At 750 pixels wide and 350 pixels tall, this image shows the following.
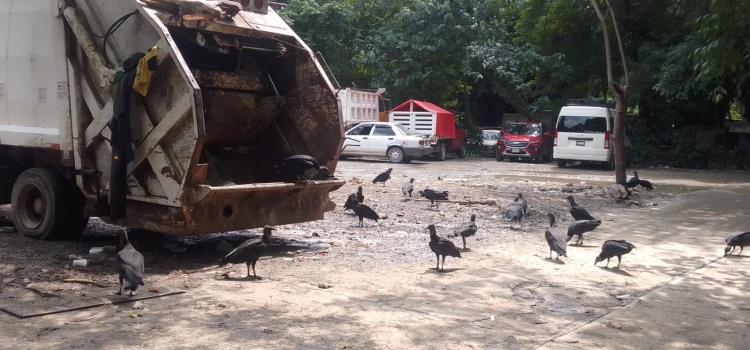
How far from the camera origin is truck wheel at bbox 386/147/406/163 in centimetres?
2534

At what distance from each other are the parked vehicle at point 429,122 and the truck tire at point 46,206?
63.3 ft

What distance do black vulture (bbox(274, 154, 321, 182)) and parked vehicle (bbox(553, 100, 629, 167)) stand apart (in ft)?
59.5

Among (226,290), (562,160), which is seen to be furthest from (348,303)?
(562,160)

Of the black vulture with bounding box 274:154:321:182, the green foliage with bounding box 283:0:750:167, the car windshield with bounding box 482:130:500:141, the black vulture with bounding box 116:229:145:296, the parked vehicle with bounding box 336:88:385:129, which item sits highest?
the green foliage with bounding box 283:0:750:167

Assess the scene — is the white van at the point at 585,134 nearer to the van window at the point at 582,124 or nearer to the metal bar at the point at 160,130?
the van window at the point at 582,124

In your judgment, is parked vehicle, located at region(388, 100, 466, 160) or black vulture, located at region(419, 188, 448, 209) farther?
parked vehicle, located at region(388, 100, 466, 160)

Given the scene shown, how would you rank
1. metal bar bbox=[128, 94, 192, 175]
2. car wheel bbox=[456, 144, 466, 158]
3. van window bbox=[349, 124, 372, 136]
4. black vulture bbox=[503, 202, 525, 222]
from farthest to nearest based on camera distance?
car wheel bbox=[456, 144, 466, 158], van window bbox=[349, 124, 372, 136], black vulture bbox=[503, 202, 525, 222], metal bar bbox=[128, 94, 192, 175]

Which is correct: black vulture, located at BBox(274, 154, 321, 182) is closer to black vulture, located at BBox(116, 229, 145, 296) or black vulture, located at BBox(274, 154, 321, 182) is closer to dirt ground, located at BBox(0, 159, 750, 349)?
dirt ground, located at BBox(0, 159, 750, 349)

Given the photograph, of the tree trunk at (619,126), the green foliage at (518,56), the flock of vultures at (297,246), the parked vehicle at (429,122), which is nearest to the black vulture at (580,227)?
the flock of vultures at (297,246)

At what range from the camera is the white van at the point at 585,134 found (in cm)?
2450

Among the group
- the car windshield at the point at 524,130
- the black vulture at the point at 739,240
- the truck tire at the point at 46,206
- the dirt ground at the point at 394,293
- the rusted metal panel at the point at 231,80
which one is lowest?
the dirt ground at the point at 394,293

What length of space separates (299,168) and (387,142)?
1712 centimetres

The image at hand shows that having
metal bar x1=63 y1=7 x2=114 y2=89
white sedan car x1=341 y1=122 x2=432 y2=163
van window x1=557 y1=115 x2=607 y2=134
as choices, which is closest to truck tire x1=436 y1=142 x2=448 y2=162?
white sedan car x1=341 y1=122 x2=432 y2=163

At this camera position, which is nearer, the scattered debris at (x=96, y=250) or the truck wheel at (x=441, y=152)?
the scattered debris at (x=96, y=250)
